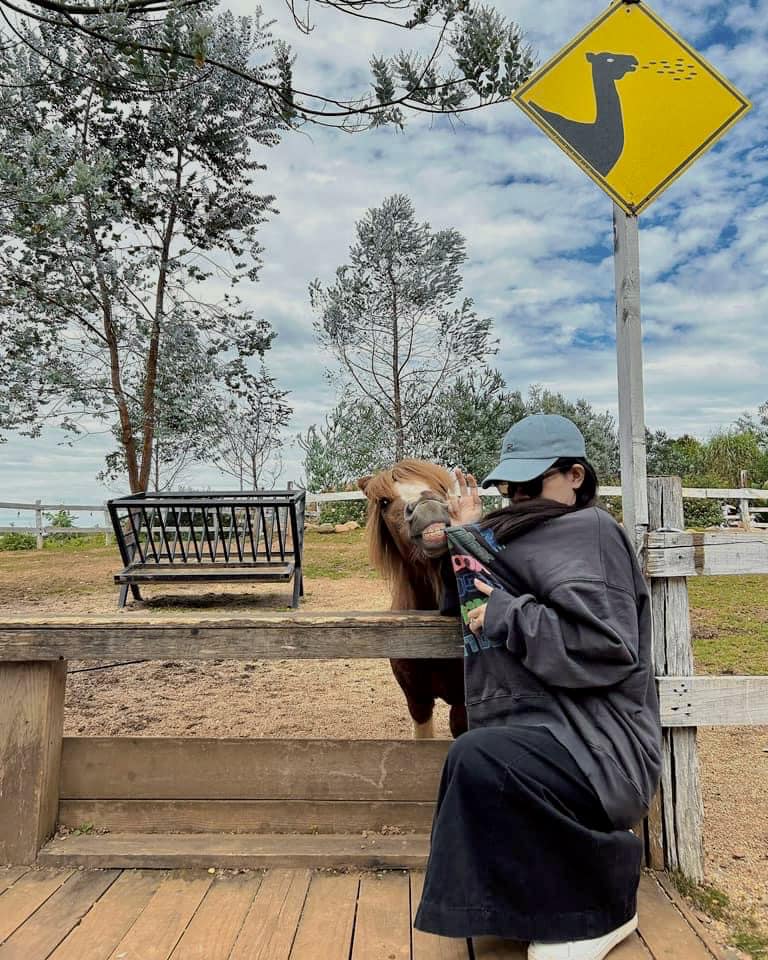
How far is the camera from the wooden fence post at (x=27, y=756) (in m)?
2.31

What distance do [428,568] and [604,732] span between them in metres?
0.96

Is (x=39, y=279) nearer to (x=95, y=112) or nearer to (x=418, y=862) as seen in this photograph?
(x=95, y=112)

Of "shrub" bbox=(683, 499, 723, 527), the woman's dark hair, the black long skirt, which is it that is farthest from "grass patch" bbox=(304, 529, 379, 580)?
"shrub" bbox=(683, 499, 723, 527)

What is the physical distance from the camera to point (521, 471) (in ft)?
6.15

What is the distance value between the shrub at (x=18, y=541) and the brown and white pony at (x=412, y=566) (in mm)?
14937

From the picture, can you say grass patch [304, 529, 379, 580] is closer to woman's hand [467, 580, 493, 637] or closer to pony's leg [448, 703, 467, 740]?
pony's leg [448, 703, 467, 740]

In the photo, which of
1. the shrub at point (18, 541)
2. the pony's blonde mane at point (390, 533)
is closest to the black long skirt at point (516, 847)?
the pony's blonde mane at point (390, 533)

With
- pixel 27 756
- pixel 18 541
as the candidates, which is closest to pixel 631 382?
pixel 27 756

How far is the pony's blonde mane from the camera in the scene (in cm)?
267

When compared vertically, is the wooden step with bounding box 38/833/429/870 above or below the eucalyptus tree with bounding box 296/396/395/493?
below

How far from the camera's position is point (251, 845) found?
2303 millimetres

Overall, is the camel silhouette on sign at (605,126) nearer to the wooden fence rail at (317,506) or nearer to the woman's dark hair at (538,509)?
the woman's dark hair at (538,509)

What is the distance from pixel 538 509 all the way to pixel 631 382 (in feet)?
2.37

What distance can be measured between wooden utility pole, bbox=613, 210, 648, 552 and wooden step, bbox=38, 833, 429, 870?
124 centimetres
